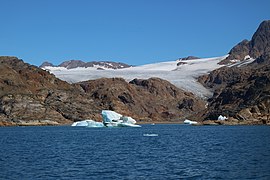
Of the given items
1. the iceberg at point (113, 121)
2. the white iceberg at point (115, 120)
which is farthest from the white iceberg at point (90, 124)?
the white iceberg at point (115, 120)

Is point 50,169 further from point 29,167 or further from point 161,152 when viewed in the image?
point 161,152

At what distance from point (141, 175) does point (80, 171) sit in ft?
19.9

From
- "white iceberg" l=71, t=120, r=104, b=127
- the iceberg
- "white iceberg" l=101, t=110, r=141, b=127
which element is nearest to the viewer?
the iceberg

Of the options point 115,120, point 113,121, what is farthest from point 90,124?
point 115,120

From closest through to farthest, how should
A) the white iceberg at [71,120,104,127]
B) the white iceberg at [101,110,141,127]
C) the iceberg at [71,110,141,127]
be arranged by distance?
1. the iceberg at [71,110,141,127]
2. the white iceberg at [101,110,141,127]
3. the white iceberg at [71,120,104,127]

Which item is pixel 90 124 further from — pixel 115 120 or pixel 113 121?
pixel 115 120

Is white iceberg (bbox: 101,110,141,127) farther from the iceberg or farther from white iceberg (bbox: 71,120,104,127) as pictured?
white iceberg (bbox: 71,120,104,127)

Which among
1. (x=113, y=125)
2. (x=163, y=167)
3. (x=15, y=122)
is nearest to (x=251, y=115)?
(x=113, y=125)

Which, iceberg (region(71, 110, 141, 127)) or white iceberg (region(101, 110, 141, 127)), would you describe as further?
white iceberg (region(101, 110, 141, 127))

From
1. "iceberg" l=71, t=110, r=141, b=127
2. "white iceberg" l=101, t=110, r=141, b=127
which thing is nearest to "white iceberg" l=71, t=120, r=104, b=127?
"iceberg" l=71, t=110, r=141, b=127

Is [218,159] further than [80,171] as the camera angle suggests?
Yes

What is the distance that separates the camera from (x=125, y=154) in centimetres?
6247

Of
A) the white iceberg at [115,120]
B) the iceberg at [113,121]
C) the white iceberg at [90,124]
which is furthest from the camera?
the white iceberg at [90,124]

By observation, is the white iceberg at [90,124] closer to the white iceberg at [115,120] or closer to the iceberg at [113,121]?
the iceberg at [113,121]
